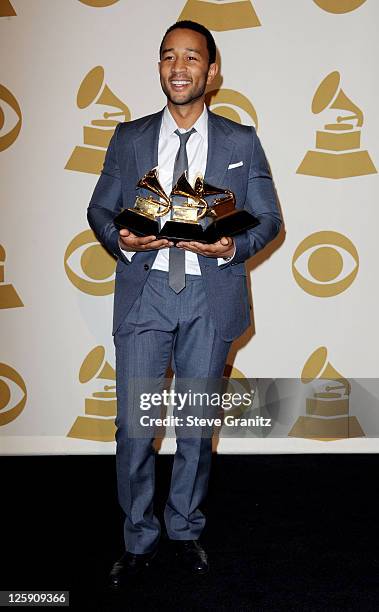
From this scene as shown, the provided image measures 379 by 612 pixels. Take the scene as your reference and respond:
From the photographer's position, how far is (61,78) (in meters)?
3.58

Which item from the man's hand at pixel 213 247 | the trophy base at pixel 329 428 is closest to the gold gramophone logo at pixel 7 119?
the man's hand at pixel 213 247

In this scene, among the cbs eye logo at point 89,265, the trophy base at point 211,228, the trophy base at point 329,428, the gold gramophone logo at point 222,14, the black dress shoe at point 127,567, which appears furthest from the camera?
the trophy base at point 329,428

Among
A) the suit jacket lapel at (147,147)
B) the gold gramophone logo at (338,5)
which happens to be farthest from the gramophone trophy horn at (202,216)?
the gold gramophone logo at (338,5)

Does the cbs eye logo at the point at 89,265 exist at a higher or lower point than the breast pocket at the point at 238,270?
lower

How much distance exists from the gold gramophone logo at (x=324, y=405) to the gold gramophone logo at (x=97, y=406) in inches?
36.2

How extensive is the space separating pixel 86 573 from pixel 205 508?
740 millimetres

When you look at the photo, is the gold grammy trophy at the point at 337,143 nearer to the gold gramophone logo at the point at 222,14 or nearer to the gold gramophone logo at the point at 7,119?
the gold gramophone logo at the point at 222,14

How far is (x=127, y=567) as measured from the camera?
7.94 feet

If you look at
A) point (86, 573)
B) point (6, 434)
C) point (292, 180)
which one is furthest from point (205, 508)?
point (292, 180)

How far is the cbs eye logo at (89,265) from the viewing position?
3.66 meters

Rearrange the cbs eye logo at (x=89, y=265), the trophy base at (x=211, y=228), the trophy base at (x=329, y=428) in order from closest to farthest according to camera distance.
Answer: the trophy base at (x=211, y=228) < the cbs eye logo at (x=89, y=265) < the trophy base at (x=329, y=428)

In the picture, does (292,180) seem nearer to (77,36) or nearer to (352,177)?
(352,177)

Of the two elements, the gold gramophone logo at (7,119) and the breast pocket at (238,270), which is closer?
the breast pocket at (238,270)

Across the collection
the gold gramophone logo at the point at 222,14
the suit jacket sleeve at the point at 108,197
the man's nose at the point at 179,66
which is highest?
the gold gramophone logo at the point at 222,14
